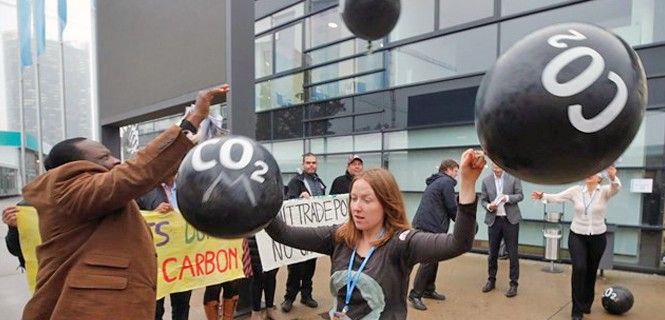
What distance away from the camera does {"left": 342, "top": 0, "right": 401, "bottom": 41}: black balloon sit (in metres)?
2.25

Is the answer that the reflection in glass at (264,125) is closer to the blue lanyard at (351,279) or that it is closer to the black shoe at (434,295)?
the black shoe at (434,295)

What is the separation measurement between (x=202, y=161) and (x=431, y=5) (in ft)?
29.5

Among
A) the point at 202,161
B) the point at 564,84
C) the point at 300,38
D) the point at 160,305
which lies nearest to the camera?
the point at 564,84

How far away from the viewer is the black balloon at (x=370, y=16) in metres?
2.25

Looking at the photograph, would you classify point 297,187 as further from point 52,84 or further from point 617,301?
point 52,84

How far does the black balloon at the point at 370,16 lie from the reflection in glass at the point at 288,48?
404 inches

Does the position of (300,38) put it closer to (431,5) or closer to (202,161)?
(431,5)

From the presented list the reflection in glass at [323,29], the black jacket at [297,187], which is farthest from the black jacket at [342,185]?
the reflection in glass at [323,29]

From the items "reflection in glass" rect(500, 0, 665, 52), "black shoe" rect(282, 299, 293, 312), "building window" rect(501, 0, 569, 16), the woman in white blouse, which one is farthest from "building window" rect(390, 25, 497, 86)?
"black shoe" rect(282, 299, 293, 312)

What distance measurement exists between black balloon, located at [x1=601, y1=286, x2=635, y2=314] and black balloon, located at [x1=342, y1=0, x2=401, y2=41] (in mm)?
4410

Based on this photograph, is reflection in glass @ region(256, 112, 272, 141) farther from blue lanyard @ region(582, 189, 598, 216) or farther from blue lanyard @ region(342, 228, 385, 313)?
blue lanyard @ region(342, 228, 385, 313)

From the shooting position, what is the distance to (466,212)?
1646 mm

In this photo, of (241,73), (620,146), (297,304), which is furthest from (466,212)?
(297,304)

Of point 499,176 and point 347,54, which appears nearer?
point 499,176
